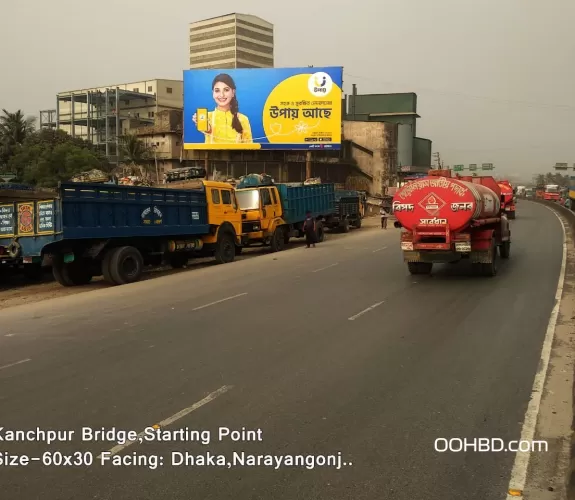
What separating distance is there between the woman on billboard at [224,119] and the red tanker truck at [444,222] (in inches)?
1454

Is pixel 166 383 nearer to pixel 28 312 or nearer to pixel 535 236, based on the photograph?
pixel 28 312

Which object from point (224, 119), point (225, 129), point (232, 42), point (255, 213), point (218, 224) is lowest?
point (218, 224)

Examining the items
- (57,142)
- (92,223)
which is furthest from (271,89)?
(92,223)

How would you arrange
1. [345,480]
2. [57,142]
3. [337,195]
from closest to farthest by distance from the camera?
[345,480] < [337,195] < [57,142]

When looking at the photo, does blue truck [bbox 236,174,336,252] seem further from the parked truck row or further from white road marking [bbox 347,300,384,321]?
white road marking [bbox 347,300,384,321]

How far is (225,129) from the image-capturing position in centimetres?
4903

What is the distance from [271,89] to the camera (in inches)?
1876

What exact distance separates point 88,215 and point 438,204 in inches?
331

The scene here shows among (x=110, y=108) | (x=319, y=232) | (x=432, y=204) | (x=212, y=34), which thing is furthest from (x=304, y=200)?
(x=212, y=34)

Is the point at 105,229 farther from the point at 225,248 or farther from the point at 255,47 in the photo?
the point at 255,47

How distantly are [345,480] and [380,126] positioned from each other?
183 ft

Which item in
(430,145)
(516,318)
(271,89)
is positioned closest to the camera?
(516,318)

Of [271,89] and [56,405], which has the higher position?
[271,89]

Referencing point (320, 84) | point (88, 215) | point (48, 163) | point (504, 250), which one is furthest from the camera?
point (48, 163)
